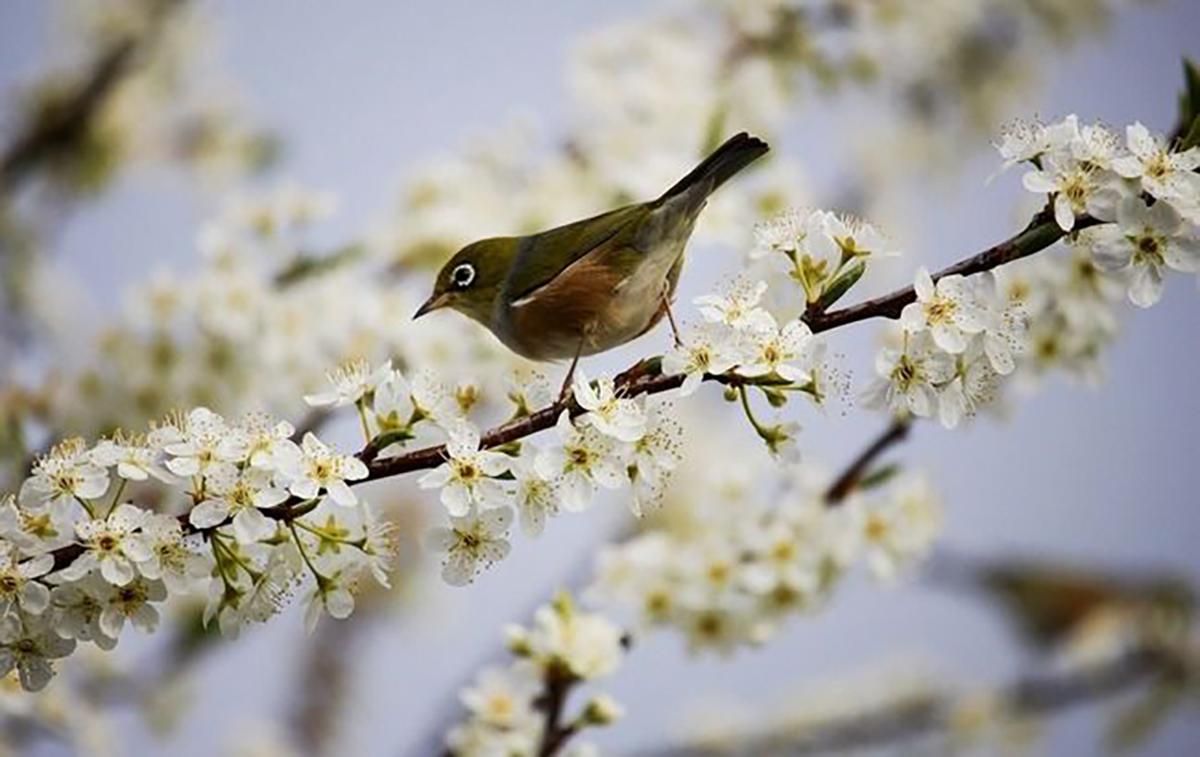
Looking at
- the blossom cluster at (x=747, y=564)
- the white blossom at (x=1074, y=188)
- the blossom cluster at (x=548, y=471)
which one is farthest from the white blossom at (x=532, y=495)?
the blossom cluster at (x=747, y=564)

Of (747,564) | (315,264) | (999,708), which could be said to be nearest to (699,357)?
(747,564)

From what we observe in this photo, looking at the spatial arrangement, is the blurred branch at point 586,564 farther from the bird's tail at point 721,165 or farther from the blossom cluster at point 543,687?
the bird's tail at point 721,165

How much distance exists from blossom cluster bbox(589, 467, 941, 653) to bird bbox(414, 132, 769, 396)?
541 mm

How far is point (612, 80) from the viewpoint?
2195 mm

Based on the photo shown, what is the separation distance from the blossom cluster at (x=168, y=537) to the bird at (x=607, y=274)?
0.18 m

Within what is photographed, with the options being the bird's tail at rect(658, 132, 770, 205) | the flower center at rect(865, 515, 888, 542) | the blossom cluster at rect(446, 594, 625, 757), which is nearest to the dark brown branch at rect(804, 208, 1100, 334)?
the bird's tail at rect(658, 132, 770, 205)

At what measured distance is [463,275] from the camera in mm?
1074

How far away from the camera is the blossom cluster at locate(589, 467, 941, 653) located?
4.84 feet

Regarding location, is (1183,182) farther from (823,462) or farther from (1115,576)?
(1115,576)

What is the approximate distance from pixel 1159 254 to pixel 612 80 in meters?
1.39

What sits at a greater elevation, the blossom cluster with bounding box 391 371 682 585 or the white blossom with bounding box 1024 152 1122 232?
the white blossom with bounding box 1024 152 1122 232

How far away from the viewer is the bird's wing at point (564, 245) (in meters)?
0.95

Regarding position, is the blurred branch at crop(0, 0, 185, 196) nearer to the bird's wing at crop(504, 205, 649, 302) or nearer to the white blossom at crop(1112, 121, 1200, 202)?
the bird's wing at crop(504, 205, 649, 302)

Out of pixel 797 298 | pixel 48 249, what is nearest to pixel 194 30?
pixel 48 249
